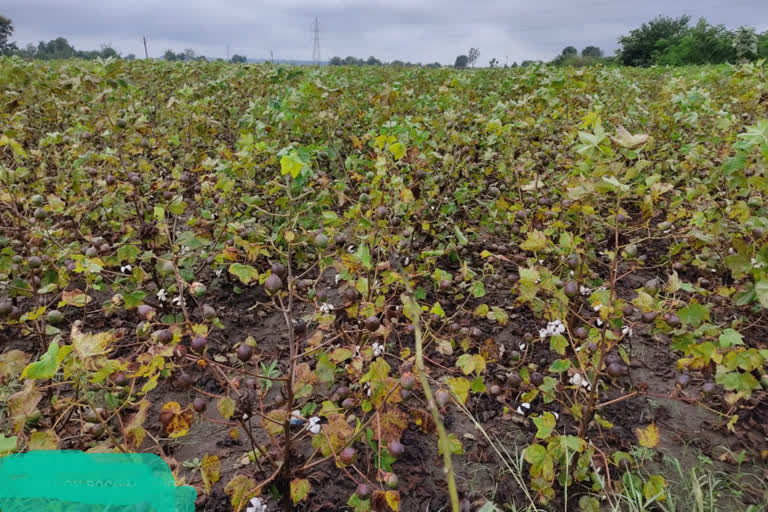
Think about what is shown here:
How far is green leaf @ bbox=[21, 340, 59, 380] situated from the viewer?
104 cm

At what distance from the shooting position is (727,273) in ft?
10.0

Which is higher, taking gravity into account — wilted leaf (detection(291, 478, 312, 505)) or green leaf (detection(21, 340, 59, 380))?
green leaf (detection(21, 340, 59, 380))

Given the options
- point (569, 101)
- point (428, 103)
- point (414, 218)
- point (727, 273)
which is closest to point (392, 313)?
point (414, 218)

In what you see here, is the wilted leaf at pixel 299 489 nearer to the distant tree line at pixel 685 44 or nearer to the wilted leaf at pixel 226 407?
the wilted leaf at pixel 226 407

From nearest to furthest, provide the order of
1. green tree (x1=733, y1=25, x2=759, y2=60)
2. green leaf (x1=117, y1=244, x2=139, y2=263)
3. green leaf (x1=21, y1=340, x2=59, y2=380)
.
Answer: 1. green leaf (x1=21, y1=340, x2=59, y2=380)
2. green leaf (x1=117, y1=244, x2=139, y2=263)
3. green tree (x1=733, y1=25, x2=759, y2=60)

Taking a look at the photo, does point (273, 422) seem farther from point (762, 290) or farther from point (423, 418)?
point (762, 290)

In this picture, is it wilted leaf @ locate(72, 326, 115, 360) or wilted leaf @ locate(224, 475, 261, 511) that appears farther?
wilted leaf @ locate(224, 475, 261, 511)

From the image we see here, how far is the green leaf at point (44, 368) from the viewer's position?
1.04 meters

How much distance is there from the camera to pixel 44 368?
1.05 meters

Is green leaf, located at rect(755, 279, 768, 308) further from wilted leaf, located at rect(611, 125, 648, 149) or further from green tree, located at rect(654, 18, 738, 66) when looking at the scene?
green tree, located at rect(654, 18, 738, 66)

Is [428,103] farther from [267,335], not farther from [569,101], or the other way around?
[267,335]

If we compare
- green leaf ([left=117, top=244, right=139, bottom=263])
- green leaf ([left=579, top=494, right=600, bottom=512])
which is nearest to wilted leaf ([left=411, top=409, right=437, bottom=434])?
green leaf ([left=579, top=494, right=600, bottom=512])

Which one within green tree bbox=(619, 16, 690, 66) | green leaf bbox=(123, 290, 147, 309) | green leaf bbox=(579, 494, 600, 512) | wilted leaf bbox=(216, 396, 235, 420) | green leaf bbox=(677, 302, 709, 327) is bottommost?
green leaf bbox=(579, 494, 600, 512)

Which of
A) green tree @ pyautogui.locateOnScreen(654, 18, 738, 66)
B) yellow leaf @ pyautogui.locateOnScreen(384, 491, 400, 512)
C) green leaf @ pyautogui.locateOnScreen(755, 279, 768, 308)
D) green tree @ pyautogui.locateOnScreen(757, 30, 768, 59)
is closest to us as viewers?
yellow leaf @ pyautogui.locateOnScreen(384, 491, 400, 512)
